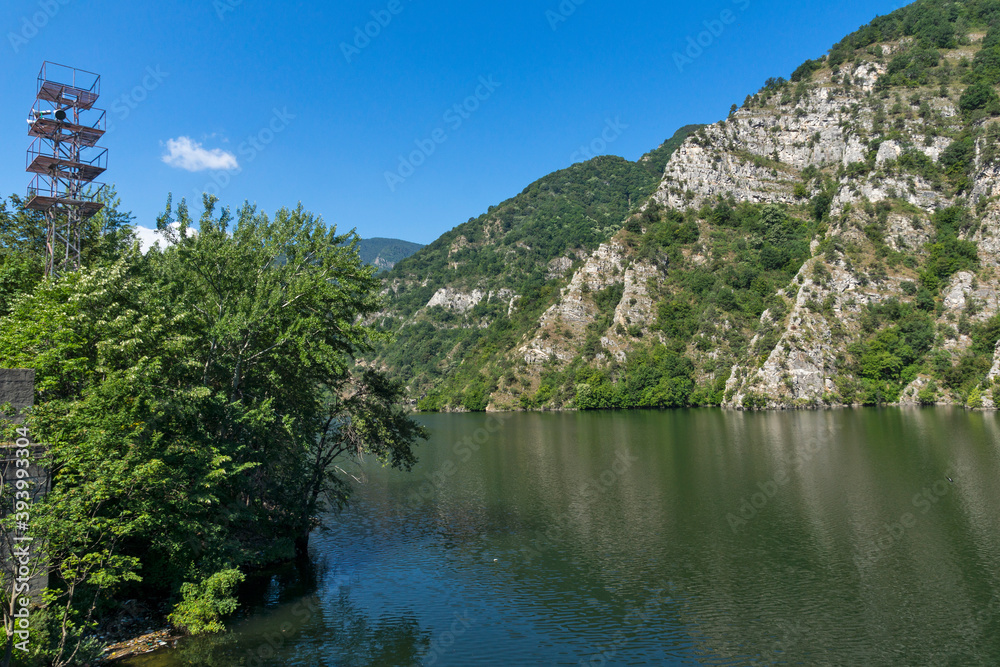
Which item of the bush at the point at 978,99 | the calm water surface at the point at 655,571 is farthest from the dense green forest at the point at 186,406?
the bush at the point at 978,99

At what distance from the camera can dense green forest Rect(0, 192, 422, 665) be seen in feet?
53.0

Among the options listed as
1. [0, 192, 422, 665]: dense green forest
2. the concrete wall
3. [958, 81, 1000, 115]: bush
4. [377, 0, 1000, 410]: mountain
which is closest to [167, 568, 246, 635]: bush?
[0, 192, 422, 665]: dense green forest

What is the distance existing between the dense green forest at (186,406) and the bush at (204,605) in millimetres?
65

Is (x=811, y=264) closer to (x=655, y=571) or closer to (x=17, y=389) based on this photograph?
(x=655, y=571)

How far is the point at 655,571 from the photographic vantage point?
2486 cm

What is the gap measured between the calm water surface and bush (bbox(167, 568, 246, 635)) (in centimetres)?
74

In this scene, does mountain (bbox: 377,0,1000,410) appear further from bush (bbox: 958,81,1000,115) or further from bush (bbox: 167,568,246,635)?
bush (bbox: 167,568,246,635)

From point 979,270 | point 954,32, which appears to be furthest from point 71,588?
point 954,32

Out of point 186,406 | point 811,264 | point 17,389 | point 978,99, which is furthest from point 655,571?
point 978,99

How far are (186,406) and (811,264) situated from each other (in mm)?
132778

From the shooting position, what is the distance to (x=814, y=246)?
444 ft

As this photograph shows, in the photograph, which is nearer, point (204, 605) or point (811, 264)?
point (204, 605)

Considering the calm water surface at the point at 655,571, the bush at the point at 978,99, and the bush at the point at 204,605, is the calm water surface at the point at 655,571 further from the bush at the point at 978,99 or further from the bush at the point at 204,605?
the bush at the point at 978,99

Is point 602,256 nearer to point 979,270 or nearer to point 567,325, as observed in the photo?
point 567,325
